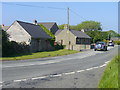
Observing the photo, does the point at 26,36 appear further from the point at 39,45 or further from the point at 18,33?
the point at 39,45

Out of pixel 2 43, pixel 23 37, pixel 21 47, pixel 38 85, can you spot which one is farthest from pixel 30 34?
pixel 38 85

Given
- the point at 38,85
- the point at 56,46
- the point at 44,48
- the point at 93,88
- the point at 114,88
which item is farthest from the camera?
the point at 56,46

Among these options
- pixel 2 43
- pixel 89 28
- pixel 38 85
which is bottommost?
pixel 38 85

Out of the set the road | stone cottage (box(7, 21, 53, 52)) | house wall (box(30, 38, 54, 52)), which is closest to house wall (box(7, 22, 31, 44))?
stone cottage (box(7, 21, 53, 52))

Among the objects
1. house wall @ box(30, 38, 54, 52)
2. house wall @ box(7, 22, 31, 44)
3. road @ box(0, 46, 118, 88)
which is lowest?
road @ box(0, 46, 118, 88)

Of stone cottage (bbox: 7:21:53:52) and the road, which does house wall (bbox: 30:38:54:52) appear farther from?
the road

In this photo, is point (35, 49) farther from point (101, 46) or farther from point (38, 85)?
point (38, 85)

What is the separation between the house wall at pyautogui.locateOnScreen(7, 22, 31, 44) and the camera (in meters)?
31.7

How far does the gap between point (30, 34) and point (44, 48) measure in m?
5.55

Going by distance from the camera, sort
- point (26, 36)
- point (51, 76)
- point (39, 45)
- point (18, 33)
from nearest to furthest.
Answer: point (51, 76) < point (26, 36) < point (18, 33) < point (39, 45)

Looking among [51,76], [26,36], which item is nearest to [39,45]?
[26,36]

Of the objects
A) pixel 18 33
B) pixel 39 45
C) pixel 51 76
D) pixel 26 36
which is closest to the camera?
pixel 51 76

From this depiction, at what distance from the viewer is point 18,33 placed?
1303 inches

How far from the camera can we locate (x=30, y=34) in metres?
31.7
